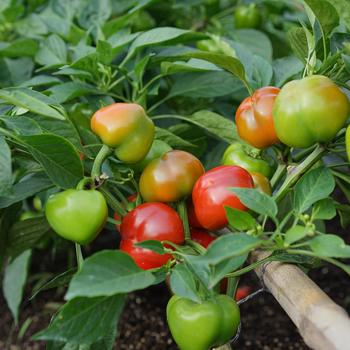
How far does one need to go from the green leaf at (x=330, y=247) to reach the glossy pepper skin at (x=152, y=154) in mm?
350

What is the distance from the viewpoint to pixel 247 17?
5.55 feet

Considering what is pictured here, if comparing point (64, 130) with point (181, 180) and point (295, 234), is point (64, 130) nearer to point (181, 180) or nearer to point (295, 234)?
point (181, 180)

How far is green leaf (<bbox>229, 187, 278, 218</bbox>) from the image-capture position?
0.67 meters

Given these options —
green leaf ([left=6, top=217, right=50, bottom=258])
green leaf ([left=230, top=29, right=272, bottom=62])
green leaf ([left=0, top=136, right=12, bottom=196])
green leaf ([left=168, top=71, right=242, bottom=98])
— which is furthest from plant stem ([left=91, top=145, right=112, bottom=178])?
green leaf ([left=230, top=29, right=272, bottom=62])

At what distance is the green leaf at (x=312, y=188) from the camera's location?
714mm

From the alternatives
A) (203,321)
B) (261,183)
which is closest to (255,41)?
(261,183)

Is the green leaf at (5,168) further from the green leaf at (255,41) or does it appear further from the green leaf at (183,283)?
the green leaf at (255,41)

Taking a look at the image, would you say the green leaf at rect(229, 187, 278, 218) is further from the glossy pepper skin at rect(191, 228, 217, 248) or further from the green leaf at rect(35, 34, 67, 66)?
the green leaf at rect(35, 34, 67, 66)

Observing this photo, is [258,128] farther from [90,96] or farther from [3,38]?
[3,38]

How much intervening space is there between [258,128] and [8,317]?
3.65 feet

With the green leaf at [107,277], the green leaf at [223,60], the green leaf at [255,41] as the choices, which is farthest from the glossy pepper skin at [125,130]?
the green leaf at [255,41]

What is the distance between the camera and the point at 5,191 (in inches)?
30.1

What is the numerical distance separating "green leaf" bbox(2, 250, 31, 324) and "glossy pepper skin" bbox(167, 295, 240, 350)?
2.80 ft

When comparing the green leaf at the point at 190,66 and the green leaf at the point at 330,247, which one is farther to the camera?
the green leaf at the point at 190,66
